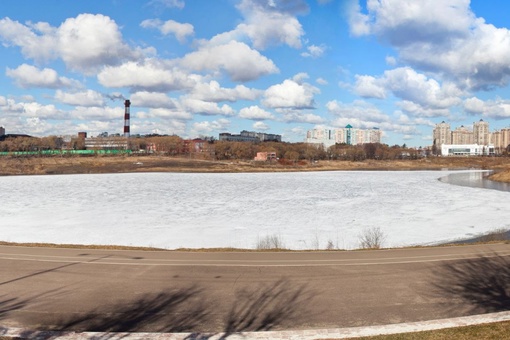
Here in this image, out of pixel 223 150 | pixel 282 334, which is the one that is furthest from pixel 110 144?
pixel 282 334

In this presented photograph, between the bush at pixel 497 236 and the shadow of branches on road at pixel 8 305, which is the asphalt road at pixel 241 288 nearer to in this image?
the shadow of branches on road at pixel 8 305

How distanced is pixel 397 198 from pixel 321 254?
29.0 meters

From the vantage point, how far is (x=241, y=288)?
473 inches

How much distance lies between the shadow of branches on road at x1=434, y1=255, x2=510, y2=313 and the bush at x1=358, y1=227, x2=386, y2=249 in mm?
→ 4698

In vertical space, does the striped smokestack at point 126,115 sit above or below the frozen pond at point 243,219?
above

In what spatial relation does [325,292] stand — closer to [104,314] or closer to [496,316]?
[496,316]

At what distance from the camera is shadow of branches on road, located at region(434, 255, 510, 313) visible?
10.7 metres

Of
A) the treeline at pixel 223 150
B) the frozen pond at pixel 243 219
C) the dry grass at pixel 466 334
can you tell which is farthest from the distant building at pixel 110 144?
the dry grass at pixel 466 334

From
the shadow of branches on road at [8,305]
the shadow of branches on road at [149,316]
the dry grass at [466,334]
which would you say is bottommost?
the shadow of branches on road at [8,305]

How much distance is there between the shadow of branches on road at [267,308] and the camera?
9.52m

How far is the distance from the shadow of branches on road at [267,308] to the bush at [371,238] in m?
8.24

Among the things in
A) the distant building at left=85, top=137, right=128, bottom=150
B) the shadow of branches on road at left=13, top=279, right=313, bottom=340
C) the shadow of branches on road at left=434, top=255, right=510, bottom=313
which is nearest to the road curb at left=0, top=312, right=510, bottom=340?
the shadow of branches on road at left=13, top=279, right=313, bottom=340

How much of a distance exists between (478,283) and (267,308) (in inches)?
238

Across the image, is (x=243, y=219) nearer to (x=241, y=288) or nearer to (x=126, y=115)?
(x=241, y=288)
